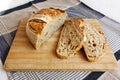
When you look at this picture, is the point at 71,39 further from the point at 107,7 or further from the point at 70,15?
the point at 107,7

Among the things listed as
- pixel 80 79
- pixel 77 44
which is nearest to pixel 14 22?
pixel 77 44

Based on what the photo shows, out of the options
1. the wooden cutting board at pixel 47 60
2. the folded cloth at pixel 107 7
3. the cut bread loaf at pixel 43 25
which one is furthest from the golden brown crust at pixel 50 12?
the folded cloth at pixel 107 7

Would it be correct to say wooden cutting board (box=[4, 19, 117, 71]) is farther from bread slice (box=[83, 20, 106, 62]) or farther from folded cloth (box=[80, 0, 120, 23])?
folded cloth (box=[80, 0, 120, 23])

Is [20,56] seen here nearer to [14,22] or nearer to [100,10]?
[14,22]

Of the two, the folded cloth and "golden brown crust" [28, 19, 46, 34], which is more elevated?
"golden brown crust" [28, 19, 46, 34]

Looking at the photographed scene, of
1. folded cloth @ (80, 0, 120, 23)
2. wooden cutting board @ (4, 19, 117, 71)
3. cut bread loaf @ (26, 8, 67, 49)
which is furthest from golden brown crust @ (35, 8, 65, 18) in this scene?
folded cloth @ (80, 0, 120, 23)

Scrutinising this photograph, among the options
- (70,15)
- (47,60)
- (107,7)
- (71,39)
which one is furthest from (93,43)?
(107,7)

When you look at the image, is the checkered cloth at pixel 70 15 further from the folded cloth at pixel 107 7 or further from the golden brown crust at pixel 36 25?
the golden brown crust at pixel 36 25
